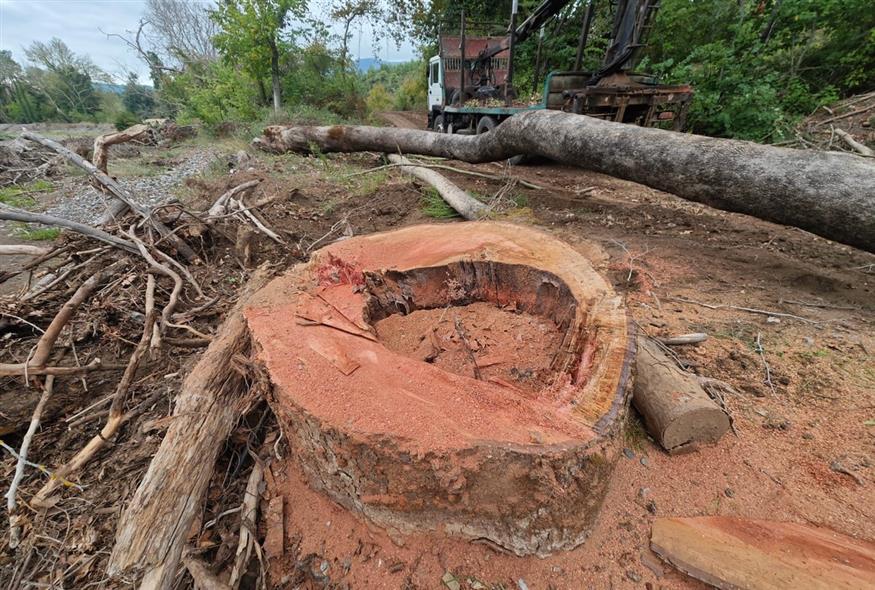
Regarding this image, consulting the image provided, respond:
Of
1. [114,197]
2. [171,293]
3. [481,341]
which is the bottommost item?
[171,293]

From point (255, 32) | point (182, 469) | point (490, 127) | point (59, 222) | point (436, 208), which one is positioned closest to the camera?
point (182, 469)

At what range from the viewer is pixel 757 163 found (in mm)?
2650

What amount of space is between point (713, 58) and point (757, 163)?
5160 millimetres

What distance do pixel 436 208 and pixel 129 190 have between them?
17.5ft

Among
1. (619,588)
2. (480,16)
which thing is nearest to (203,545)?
(619,588)

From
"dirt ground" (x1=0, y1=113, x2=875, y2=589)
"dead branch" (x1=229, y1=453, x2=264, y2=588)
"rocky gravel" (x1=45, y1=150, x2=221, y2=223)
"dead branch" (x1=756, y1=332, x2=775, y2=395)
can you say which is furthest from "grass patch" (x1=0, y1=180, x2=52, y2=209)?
"dead branch" (x1=756, y1=332, x2=775, y2=395)

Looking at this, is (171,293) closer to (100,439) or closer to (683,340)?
(100,439)

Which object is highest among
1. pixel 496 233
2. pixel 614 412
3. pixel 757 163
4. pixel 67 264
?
pixel 757 163

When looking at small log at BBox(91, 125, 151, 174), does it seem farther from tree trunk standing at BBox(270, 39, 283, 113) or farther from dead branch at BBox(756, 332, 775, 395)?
tree trunk standing at BBox(270, 39, 283, 113)

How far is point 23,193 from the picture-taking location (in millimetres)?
6441

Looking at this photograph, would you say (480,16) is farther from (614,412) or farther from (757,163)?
(614,412)

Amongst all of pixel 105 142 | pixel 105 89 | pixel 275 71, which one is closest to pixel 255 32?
pixel 275 71

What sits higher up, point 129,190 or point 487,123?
point 487,123

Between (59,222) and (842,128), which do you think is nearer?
(59,222)
